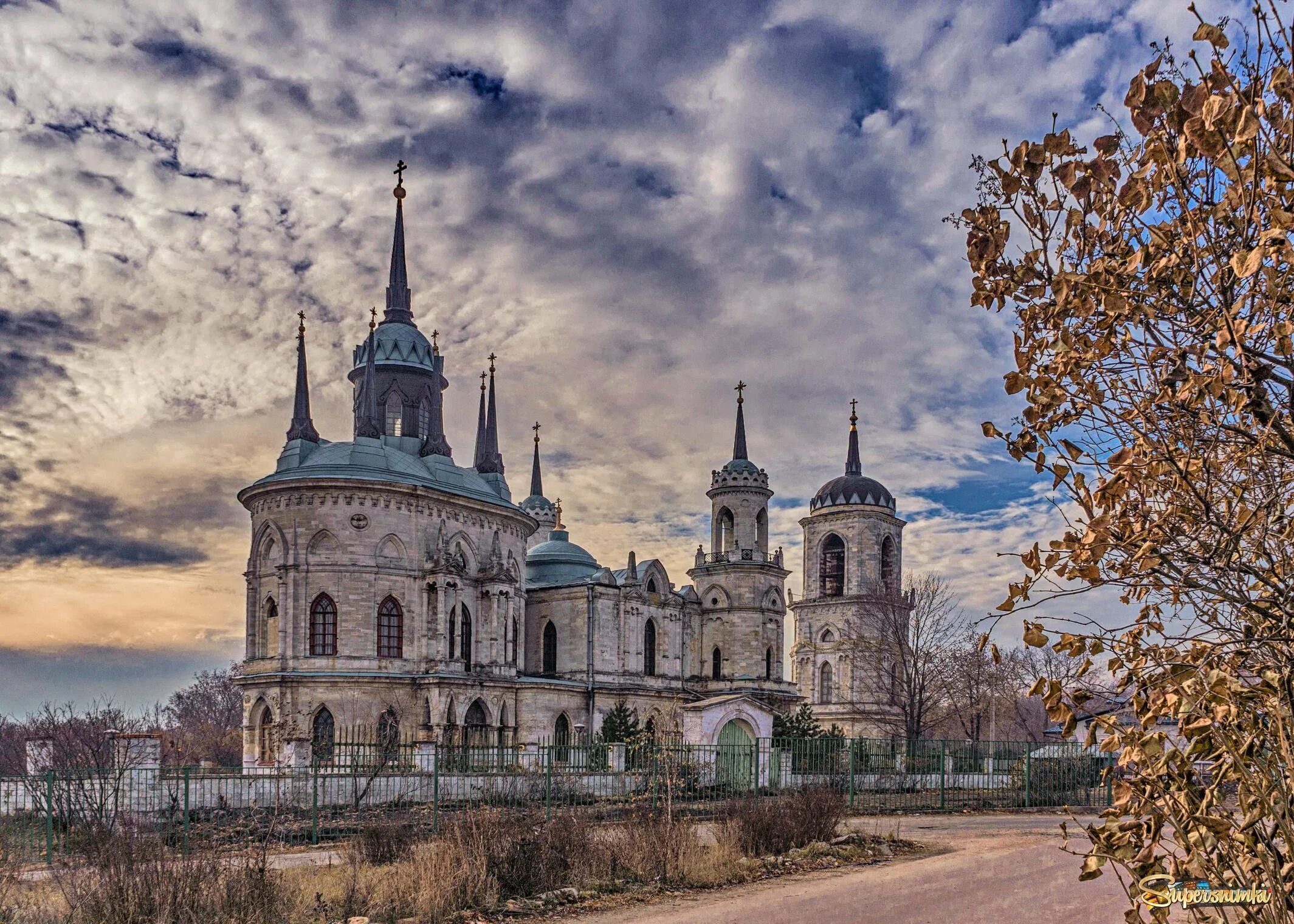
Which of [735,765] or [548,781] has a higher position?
[548,781]

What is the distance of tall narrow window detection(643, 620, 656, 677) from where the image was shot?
5012cm

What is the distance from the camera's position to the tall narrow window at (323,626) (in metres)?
37.8

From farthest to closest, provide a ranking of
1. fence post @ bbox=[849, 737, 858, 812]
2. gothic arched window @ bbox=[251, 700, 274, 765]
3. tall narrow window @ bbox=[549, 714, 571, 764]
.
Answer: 1. tall narrow window @ bbox=[549, 714, 571, 764]
2. gothic arched window @ bbox=[251, 700, 274, 765]
3. fence post @ bbox=[849, 737, 858, 812]

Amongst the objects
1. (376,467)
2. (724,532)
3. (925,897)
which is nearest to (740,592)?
(724,532)

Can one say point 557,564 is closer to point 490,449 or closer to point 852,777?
point 490,449

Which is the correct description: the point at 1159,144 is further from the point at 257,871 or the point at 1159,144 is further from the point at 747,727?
the point at 747,727

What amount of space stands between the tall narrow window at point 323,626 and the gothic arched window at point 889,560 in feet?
105

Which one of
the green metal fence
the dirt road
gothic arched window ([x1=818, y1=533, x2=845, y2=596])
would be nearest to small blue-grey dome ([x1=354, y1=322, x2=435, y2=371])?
the green metal fence

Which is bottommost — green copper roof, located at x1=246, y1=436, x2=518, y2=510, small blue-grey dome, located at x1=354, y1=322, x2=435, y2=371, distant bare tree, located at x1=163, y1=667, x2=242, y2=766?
distant bare tree, located at x1=163, y1=667, x2=242, y2=766

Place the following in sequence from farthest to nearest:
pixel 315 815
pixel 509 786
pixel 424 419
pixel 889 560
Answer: pixel 889 560, pixel 424 419, pixel 509 786, pixel 315 815

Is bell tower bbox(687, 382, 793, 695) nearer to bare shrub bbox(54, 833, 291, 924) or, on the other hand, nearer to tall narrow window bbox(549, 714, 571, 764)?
tall narrow window bbox(549, 714, 571, 764)

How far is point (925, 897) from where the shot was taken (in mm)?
12875

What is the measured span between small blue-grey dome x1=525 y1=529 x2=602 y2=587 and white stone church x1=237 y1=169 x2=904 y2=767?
0.38 feet

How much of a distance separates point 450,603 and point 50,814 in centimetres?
2407
